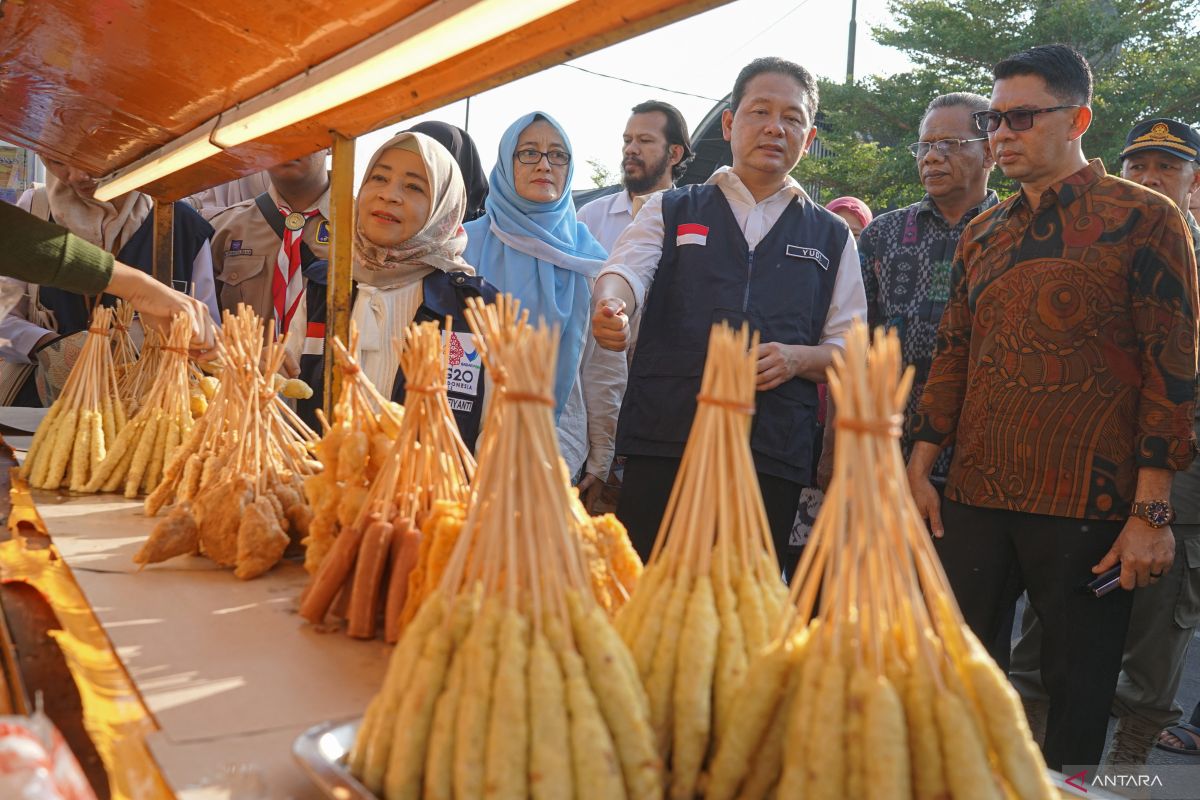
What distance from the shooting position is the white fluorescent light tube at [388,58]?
1570mm

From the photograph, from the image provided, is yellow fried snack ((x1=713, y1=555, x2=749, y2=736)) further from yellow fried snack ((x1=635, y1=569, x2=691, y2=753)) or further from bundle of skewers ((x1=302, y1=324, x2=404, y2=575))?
bundle of skewers ((x1=302, y1=324, x2=404, y2=575))

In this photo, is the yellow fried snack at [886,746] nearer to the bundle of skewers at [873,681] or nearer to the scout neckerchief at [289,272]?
the bundle of skewers at [873,681]

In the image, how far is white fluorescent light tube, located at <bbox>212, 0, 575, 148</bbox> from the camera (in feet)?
5.15

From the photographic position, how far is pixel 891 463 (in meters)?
0.91

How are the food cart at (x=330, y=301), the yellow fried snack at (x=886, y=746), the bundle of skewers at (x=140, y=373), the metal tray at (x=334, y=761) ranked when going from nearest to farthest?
1. the yellow fried snack at (x=886, y=746)
2. the metal tray at (x=334, y=761)
3. the food cart at (x=330, y=301)
4. the bundle of skewers at (x=140, y=373)

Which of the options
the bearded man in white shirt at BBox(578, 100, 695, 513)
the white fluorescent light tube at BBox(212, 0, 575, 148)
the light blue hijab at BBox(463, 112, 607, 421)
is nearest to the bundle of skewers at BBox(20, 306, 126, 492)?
the white fluorescent light tube at BBox(212, 0, 575, 148)

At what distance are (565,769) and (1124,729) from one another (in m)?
3.03

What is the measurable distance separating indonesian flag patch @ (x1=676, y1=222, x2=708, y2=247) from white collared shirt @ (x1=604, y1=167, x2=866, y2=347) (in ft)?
0.29

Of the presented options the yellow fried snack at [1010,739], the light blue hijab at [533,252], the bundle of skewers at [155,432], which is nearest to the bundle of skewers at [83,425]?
the bundle of skewers at [155,432]

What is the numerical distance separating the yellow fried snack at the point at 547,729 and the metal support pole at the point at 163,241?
3.41 m

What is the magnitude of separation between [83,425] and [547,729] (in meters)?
2.30

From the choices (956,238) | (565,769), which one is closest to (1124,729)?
(956,238)

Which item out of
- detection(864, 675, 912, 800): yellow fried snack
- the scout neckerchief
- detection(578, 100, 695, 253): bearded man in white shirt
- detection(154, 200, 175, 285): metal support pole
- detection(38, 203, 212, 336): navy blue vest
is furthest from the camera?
detection(578, 100, 695, 253): bearded man in white shirt

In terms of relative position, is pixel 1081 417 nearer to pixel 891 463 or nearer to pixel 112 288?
pixel 891 463
